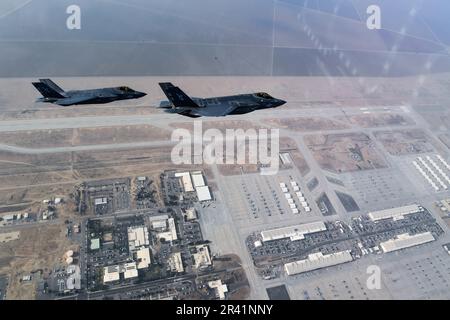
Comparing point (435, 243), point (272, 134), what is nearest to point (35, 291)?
Answer: point (272, 134)

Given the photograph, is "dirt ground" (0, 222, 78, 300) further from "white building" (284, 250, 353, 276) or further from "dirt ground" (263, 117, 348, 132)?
"dirt ground" (263, 117, 348, 132)

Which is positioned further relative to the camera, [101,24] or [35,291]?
[101,24]

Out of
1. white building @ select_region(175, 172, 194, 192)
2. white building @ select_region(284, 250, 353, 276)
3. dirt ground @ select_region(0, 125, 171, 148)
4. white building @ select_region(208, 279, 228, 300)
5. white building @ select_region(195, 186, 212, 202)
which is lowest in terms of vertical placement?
white building @ select_region(208, 279, 228, 300)

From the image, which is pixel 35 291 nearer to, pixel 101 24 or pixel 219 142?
pixel 219 142

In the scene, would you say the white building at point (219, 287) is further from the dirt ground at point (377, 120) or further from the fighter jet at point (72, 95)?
the dirt ground at point (377, 120)

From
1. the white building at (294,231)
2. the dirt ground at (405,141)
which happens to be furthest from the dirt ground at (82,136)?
the dirt ground at (405,141)

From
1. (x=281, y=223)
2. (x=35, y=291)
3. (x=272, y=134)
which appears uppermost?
(x=272, y=134)

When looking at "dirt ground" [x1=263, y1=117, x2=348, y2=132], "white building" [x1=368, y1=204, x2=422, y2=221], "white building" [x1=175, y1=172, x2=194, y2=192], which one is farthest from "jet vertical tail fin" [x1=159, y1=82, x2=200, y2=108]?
"dirt ground" [x1=263, y1=117, x2=348, y2=132]
